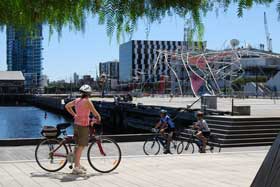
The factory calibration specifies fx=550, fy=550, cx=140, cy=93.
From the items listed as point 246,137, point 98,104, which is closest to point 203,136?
point 246,137

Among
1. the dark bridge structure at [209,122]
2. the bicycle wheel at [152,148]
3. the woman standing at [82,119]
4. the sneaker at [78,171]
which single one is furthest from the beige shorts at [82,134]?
the dark bridge structure at [209,122]

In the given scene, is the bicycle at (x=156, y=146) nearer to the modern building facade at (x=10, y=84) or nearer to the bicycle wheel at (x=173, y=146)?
the bicycle wheel at (x=173, y=146)

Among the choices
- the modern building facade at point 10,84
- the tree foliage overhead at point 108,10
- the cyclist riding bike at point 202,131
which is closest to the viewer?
the tree foliage overhead at point 108,10

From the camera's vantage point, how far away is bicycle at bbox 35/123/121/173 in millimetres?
11266

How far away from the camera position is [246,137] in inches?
1016

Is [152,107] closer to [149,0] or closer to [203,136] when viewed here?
[203,136]

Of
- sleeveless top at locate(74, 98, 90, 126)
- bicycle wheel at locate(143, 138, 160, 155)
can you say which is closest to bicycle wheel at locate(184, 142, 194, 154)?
bicycle wheel at locate(143, 138, 160, 155)

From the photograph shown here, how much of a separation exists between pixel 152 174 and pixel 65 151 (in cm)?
186

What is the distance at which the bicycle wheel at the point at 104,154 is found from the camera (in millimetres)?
11243

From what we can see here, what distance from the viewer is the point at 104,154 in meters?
11.6

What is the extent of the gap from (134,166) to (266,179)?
28.6ft

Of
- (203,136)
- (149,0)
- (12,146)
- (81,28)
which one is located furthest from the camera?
(12,146)

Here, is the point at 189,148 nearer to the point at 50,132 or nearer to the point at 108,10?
the point at 50,132

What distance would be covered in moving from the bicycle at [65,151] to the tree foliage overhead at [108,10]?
24.3 feet
